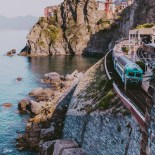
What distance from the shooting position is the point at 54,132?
51594 mm

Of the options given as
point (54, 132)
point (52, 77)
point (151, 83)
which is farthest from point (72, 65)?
point (151, 83)

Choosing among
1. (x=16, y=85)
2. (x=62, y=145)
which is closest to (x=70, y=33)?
(x=16, y=85)

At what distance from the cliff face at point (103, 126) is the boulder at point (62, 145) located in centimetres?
96

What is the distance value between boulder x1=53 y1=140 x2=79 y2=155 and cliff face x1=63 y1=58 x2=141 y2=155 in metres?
0.96

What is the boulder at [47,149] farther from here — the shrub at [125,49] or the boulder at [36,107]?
the shrub at [125,49]

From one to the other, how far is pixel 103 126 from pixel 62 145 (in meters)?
7.42

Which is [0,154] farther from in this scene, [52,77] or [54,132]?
[52,77]

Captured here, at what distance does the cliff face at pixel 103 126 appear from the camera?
93.5 feet

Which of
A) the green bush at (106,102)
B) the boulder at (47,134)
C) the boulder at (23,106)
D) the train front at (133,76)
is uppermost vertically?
the train front at (133,76)

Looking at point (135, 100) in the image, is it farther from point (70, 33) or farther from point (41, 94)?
point (70, 33)

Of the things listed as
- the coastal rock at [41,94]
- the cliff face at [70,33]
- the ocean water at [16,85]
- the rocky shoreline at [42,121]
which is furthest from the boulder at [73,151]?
the cliff face at [70,33]

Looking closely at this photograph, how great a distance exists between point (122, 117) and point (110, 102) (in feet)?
21.4

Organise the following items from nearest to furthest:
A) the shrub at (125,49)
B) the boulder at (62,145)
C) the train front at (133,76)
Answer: the boulder at (62,145) < the train front at (133,76) < the shrub at (125,49)

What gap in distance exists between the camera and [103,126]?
35.3 metres
